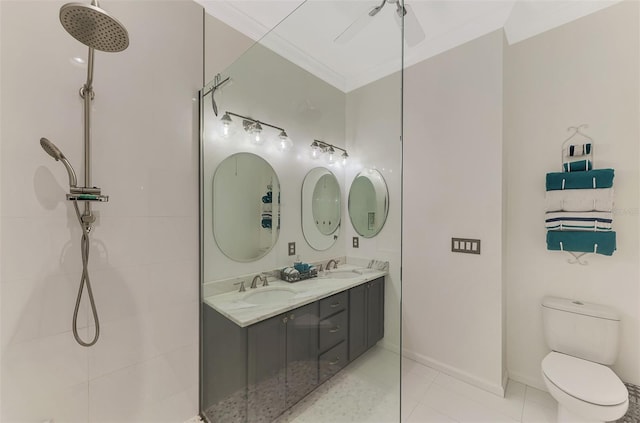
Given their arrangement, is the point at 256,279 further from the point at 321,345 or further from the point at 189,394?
the point at 189,394

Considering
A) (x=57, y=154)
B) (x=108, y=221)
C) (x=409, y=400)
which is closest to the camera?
(x=57, y=154)

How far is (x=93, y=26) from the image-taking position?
88cm

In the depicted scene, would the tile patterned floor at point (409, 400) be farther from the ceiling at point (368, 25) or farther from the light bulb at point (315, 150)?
the ceiling at point (368, 25)

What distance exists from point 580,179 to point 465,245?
0.84 meters

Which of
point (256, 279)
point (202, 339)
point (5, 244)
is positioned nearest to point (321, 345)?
point (256, 279)

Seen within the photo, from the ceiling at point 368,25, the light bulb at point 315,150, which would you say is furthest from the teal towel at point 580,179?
the light bulb at point 315,150

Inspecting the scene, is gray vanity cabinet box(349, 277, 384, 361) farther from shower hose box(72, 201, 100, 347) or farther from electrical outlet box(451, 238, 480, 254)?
shower hose box(72, 201, 100, 347)

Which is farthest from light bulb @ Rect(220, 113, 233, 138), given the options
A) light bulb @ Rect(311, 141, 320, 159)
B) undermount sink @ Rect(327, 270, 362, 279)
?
undermount sink @ Rect(327, 270, 362, 279)

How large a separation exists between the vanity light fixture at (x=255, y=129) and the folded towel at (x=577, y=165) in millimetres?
1980

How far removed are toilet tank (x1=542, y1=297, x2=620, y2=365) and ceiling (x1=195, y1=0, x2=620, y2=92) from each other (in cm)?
201

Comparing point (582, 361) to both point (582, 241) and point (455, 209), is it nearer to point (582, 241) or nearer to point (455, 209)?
point (582, 241)

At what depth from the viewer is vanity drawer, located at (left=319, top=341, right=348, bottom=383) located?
4.90 ft

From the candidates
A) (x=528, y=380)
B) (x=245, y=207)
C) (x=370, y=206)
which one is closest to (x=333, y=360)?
(x=370, y=206)

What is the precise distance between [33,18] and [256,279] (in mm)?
1587
